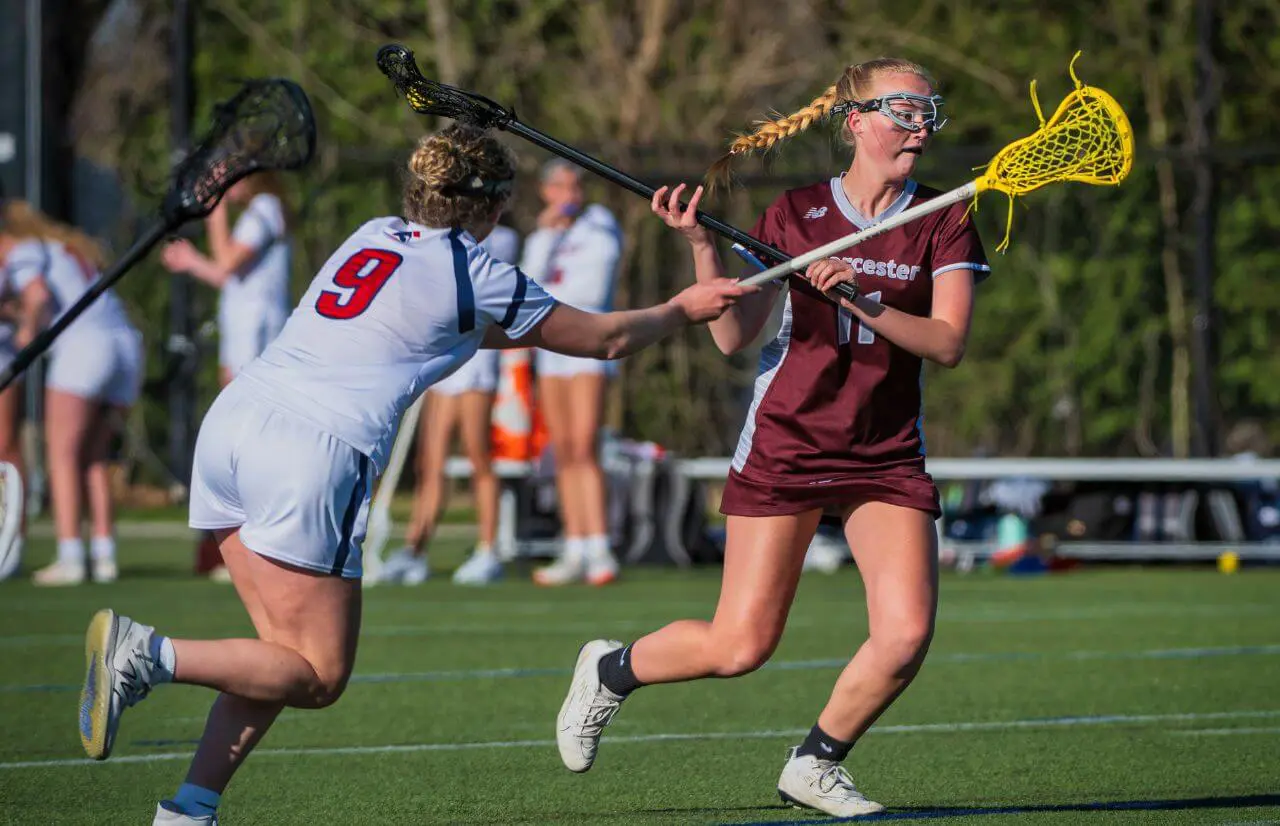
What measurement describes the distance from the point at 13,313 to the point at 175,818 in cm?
729

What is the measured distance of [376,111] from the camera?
763 inches

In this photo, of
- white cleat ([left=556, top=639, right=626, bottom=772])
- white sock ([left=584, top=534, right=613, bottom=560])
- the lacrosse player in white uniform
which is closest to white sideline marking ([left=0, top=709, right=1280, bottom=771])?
white cleat ([left=556, top=639, right=626, bottom=772])

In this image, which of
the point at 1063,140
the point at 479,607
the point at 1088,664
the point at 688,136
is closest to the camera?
the point at 1063,140

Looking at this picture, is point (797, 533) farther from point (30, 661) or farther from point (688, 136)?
point (688, 136)

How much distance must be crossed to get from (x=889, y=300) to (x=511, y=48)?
47.9ft

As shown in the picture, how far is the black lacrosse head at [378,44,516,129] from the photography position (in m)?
5.37

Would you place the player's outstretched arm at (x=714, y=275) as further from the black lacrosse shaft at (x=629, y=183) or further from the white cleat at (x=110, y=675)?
the white cleat at (x=110, y=675)

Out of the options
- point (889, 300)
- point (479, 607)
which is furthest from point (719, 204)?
point (889, 300)

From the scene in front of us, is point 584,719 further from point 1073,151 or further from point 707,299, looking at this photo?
point 1073,151

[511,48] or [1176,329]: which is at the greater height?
[511,48]

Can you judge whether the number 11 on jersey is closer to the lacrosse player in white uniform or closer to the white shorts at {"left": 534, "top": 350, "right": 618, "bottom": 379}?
the lacrosse player in white uniform

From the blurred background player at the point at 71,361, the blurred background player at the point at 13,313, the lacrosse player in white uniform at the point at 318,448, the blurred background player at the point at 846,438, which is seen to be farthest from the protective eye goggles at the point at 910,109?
the blurred background player at the point at 71,361

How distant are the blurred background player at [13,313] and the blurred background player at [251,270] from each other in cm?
77

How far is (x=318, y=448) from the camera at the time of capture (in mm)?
4539
